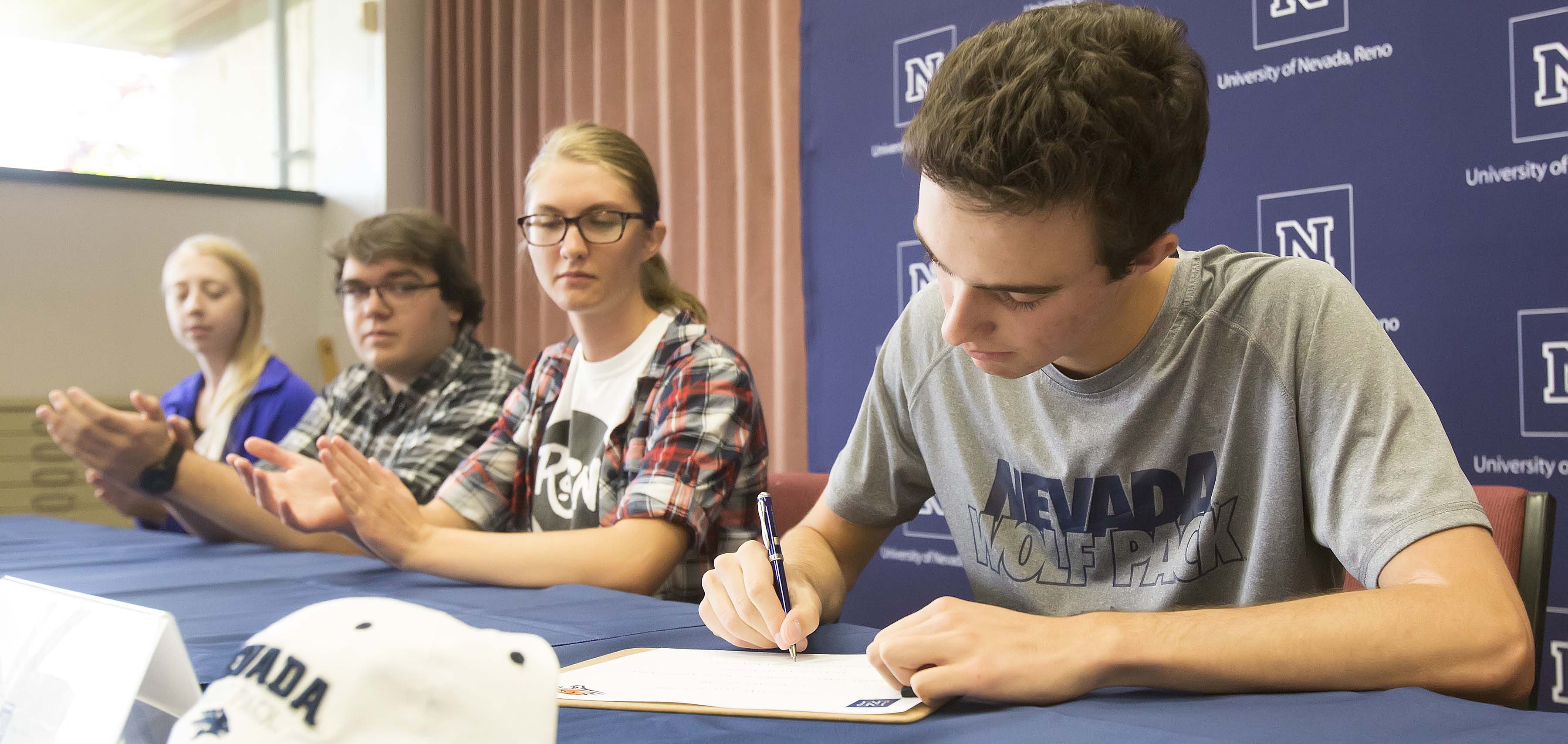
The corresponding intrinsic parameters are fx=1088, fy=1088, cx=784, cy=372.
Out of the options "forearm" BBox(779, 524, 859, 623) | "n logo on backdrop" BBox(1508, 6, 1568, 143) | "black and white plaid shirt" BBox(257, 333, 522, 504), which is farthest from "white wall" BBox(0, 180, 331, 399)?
"n logo on backdrop" BBox(1508, 6, 1568, 143)

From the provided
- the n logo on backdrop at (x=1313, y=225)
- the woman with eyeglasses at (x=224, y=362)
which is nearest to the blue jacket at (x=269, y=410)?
the woman with eyeglasses at (x=224, y=362)

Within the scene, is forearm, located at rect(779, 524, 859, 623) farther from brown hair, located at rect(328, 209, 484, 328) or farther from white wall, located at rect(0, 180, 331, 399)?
white wall, located at rect(0, 180, 331, 399)

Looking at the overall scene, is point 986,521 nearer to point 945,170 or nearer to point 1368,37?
point 945,170

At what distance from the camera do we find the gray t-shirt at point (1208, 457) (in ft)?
3.05

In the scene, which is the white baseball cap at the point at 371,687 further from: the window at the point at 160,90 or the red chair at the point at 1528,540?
the window at the point at 160,90

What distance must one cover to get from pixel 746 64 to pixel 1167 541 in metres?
2.27

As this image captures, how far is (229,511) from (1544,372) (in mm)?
2151

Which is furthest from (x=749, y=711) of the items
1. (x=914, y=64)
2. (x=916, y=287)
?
(x=914, y=64)

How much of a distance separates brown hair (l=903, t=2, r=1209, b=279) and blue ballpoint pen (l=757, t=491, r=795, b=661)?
32 centimetres

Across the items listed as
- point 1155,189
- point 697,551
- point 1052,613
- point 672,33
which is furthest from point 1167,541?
point 672,33

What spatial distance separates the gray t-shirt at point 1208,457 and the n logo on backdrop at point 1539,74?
0.92m

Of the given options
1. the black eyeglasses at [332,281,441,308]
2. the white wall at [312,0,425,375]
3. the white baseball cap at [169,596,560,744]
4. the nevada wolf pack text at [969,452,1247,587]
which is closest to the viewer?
the white baseball cap at [169,596,560,744]

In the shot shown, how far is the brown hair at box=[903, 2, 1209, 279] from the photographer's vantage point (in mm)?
865

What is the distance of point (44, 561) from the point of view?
1587 mm
